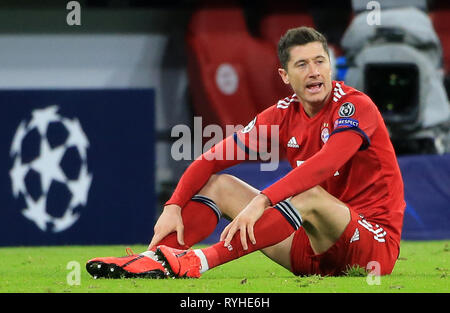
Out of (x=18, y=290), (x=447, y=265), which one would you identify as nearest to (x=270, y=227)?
(x=18, y=290)

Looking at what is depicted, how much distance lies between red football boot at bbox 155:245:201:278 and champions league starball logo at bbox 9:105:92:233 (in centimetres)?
378

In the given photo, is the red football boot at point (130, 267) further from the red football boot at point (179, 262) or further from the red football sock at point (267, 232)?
the red football sock at point (267, 232)

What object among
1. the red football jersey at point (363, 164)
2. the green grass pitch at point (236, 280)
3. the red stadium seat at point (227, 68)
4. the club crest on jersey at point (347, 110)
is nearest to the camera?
the green grass pitch at point (236, 280)

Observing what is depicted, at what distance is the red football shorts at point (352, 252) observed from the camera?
4.38 metres

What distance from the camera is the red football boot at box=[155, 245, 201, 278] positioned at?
4.29 m

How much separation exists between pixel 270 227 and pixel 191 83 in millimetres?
7534

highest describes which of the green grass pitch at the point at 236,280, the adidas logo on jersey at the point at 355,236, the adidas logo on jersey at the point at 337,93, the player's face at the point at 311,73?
the player's face at the point at 311,73

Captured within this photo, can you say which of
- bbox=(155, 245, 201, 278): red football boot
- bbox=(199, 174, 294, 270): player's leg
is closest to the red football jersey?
bbox=(199, 174, 294, 270): player's leg

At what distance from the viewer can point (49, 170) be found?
7.97 metres

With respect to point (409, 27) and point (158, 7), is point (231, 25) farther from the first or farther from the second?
point (409, 27)

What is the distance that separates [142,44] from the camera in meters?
12.3

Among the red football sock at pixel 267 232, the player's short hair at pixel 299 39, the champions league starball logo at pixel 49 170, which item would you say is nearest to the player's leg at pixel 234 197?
the red football sock at pixel 267 232

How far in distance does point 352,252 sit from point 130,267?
1.03 meters
